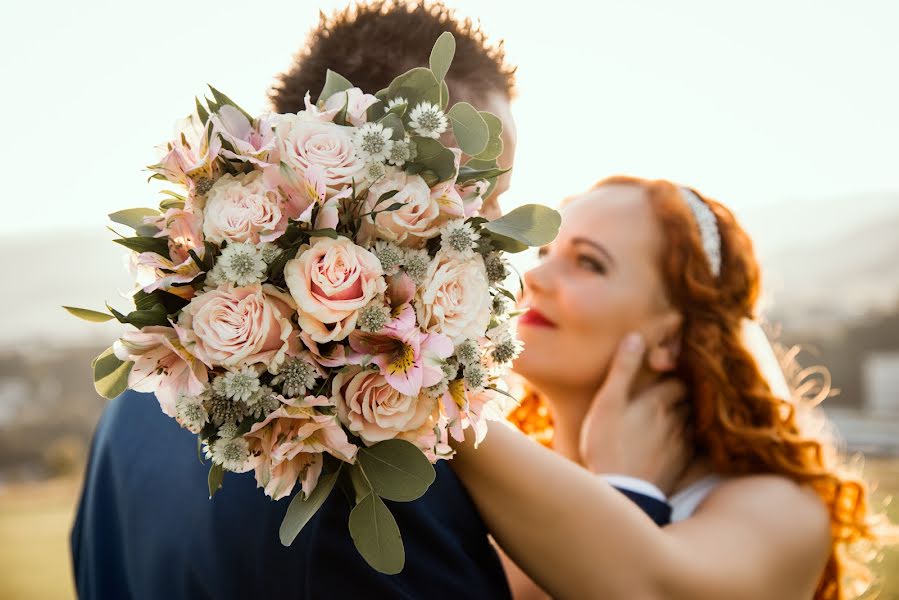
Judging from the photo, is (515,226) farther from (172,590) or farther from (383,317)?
(172,590)

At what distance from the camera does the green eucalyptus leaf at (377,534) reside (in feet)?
4.92

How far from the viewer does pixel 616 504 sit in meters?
2.26

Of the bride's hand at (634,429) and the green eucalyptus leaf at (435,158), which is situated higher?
the green eucalyptus leaf at (435,158)

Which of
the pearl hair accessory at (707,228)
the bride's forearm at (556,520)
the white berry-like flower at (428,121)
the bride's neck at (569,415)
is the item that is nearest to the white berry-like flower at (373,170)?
the white berry-like flower at (428,121)

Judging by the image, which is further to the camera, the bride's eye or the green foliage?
the bride's eye

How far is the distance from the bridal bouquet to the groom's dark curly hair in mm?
577

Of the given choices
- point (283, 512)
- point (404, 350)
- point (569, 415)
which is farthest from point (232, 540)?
point (569, 415)

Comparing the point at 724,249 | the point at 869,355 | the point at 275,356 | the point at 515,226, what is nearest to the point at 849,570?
the point at 724,249

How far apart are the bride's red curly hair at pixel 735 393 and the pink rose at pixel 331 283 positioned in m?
2.37

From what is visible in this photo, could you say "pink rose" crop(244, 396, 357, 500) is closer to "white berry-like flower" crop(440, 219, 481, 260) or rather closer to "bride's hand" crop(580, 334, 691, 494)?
"white berry-like flower" crop(440, 219, 481, 260)

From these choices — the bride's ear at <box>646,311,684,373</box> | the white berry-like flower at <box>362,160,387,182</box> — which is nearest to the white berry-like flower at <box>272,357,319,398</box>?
the white berry-like flower at <box>362,160,387,182</box>

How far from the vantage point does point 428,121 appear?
1478 millimetres

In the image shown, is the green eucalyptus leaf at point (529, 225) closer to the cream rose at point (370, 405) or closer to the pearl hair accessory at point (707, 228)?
the cream rose at point (370, 405)

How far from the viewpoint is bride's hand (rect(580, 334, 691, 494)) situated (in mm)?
3213
